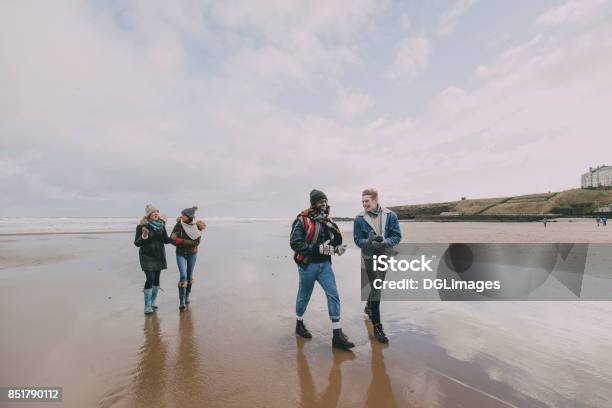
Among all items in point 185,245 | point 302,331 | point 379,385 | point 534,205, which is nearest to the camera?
point 379,385

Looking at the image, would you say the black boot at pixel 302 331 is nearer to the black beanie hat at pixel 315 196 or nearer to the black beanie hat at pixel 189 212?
the black beanie hat at pixel 315 196

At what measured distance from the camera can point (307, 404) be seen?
3115 millimetres

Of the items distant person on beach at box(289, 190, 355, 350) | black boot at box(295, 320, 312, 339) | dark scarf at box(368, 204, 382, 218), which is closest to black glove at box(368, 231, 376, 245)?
dark scarf at box(368, 204, 382, 218)

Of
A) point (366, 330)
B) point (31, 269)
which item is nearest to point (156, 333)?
point (366, 330)

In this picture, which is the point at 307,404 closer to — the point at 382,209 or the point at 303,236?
the point at 303,236

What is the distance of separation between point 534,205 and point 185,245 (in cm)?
10827

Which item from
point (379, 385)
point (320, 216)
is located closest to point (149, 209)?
point (320, 216)

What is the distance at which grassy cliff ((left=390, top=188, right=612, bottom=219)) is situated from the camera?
6982 cm

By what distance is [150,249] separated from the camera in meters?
6.43

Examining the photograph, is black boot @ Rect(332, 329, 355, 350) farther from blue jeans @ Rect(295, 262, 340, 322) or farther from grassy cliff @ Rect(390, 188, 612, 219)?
grassy cliff @ Rect(390, 188, 612, 219)

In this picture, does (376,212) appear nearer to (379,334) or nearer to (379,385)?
(379,334)

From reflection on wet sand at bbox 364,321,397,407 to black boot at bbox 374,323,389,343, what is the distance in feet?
0.71

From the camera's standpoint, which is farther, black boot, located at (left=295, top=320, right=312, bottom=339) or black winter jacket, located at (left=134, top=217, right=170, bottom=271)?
black winter jacket, located at (left=134, top=217, right=170, bottom=271)

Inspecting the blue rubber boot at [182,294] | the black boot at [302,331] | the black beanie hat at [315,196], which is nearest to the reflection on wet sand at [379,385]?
the black boot at [302,331]
